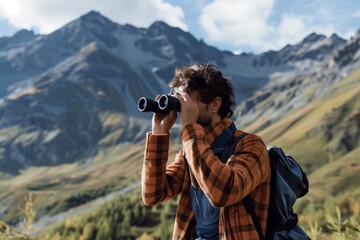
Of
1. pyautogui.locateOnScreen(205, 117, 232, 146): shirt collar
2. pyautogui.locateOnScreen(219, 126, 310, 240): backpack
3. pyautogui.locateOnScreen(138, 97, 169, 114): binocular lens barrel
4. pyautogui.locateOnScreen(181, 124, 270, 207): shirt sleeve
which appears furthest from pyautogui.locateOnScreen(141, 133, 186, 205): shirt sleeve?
pyautogui.locateOnScreen(219, 126, 310, 240): backpack

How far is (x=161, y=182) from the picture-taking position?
4238mm

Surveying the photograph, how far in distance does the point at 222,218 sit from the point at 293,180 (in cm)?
69

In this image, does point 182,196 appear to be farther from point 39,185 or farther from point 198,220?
point 39,185

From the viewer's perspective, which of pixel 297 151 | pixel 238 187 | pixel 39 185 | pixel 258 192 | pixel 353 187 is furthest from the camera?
pixel 39 185

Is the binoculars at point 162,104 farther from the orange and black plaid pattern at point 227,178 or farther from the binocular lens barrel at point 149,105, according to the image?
the orange and black plaid pattern at point 227,178

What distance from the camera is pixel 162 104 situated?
3721mm

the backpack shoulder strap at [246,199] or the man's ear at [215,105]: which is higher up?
the man's ear at [215,105]

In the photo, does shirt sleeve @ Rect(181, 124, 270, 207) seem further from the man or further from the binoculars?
the binoculars

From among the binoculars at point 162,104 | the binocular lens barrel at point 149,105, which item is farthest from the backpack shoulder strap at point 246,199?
the binocular lens barrel at point 149,105

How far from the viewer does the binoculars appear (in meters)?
3.67

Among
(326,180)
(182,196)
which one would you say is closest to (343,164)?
Result: (326,180)

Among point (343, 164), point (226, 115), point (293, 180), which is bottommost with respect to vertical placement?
point (293, 180)

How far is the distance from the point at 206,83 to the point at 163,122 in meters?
0.55

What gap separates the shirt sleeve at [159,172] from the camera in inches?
164
